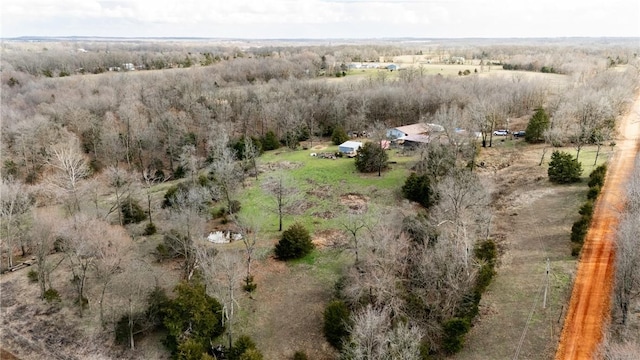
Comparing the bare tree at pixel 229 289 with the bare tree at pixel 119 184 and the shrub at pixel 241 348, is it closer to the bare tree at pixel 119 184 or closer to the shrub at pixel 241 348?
the shrub at pixel 241 348

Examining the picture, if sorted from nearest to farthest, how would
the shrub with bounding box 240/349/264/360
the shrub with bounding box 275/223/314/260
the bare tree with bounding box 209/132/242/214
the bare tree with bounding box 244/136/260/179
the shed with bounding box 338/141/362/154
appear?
the shrub with bounding box 240/349/264/360 < the shrub with bounding box 275/223/314/260 < the bare tree with bounding box 209/132/242/214 < the bare tree with bounding box 244/136/260/179 < the shed with bounding box 338/141/362/154

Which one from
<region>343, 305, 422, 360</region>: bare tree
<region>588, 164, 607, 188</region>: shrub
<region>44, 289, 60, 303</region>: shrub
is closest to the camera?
<region>343, 305, 422, 360</region>: bare tree

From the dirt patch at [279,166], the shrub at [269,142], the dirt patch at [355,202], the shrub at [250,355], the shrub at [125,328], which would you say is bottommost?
the shrub at [125,328]

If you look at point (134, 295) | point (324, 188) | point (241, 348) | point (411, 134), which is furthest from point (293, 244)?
point (411, 134)

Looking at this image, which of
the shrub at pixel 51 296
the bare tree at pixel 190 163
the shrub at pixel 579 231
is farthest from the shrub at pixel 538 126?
the shrub at pixel 51 296

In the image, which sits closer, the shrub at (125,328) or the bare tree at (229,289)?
the bare tree at (229,289)

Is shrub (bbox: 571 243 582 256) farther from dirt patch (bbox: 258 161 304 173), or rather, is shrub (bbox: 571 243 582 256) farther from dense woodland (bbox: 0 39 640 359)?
dirt patch (bbox: 258 161 304 173)

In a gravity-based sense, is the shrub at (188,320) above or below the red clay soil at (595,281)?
below

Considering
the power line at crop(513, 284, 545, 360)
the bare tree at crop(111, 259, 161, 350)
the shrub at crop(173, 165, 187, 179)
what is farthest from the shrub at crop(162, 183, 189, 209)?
the power line at crop(513, 284, 545, 360)
